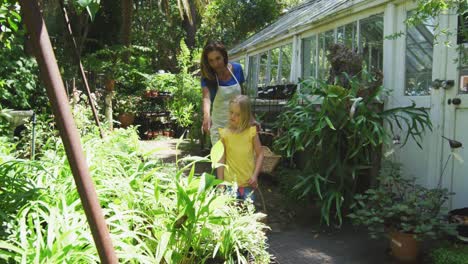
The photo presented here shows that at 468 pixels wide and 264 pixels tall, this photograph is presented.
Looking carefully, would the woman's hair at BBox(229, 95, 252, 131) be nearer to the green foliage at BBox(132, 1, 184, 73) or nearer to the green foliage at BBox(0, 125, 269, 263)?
the green foliage at BBox(0, 125, 269, 263)

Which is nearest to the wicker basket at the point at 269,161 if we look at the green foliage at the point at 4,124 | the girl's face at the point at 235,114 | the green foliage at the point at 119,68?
the girl's face at the point at 235,114

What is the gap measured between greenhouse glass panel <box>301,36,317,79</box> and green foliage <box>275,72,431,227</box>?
3010mm

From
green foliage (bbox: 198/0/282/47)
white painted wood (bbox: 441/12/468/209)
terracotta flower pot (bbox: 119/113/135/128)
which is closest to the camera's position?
white painted wood (bbox: 441/12/468/209)

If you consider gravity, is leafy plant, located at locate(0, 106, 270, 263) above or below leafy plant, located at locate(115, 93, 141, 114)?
below

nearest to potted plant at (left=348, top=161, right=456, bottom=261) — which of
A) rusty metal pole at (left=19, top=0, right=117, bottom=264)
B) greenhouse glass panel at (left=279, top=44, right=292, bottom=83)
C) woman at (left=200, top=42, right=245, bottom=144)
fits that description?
woman at (left=200, top=42, right=245, bottom=144)

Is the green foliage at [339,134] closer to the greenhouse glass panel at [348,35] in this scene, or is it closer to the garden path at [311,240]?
the garden path at [311,240]

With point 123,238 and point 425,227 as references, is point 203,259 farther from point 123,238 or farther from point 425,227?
point 425,227

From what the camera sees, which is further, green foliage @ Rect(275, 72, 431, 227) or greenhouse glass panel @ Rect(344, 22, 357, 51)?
greenhouse glass panel @ Rect(344, 22, 357, 51)

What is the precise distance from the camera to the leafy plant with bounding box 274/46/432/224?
168 inches

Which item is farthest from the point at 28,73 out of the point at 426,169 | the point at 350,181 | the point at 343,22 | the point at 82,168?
the point at 82,168

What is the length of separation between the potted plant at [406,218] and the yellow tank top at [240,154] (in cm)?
108

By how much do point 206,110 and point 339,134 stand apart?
152 centimetres

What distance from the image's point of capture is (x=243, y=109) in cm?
347

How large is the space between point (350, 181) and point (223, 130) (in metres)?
1.72
